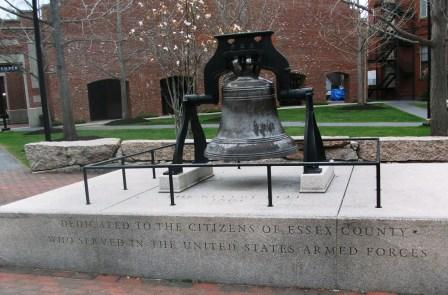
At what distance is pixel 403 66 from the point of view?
35.8 m

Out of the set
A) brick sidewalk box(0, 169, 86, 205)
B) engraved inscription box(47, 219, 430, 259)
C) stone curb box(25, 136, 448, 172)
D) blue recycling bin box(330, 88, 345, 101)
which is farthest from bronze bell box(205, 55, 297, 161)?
blue recycling bin box(330, 88, 345, 101)

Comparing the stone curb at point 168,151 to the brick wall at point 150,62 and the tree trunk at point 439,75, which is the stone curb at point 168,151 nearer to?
the tree trunk at point 439,75

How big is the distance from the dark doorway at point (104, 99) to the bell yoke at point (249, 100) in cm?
2433

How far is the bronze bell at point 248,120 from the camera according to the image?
213 inches

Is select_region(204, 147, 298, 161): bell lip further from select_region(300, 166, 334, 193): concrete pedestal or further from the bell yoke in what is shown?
select_region(300, 166, 334, 193): concrete pedestal

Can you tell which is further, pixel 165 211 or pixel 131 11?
pixel 131 11

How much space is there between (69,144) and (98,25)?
17416mm

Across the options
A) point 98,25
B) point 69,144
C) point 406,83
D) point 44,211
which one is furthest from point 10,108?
point 44,211

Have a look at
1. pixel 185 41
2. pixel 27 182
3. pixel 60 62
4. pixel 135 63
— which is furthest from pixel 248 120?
pixel 135 63

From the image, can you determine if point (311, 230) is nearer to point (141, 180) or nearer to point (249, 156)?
point (249, 156)

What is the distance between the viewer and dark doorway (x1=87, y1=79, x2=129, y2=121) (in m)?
29.4

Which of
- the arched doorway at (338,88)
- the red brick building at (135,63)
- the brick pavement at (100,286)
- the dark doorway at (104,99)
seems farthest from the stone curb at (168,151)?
the arched doorway at (338,88)

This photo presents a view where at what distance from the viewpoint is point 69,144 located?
1036 centimetres

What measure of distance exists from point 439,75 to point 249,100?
308 inches
